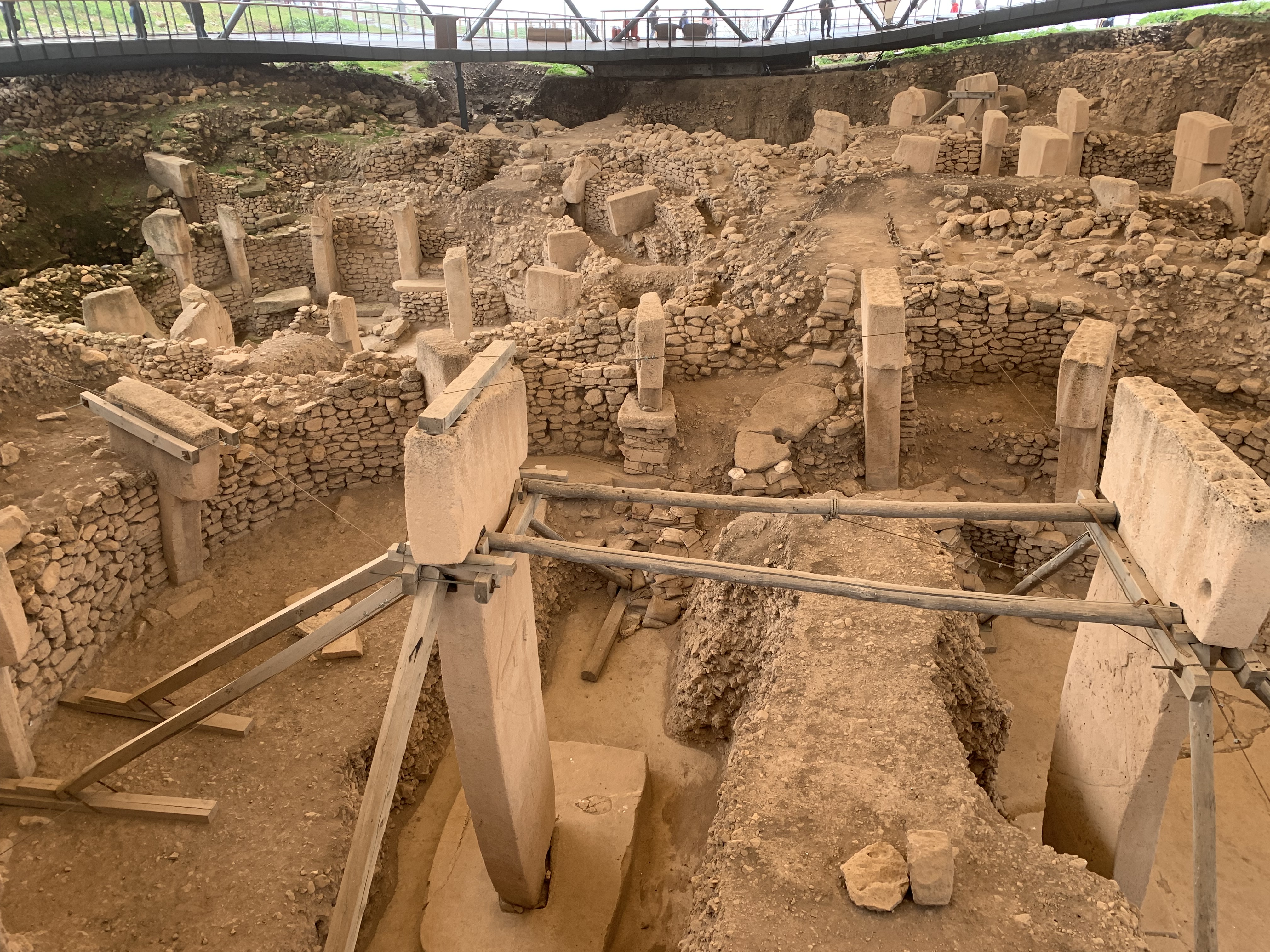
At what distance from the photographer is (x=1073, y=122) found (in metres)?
13.3

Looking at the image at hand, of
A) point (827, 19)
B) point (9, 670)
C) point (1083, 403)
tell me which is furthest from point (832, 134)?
point (9, 670)

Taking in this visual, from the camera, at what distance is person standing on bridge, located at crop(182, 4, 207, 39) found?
846 inches

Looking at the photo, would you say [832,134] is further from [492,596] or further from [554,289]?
[492,596]

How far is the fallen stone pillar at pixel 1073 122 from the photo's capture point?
43.1ft

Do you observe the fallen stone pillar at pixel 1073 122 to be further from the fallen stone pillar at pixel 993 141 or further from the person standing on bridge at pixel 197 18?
the person standing on bridge at pixel 197 18

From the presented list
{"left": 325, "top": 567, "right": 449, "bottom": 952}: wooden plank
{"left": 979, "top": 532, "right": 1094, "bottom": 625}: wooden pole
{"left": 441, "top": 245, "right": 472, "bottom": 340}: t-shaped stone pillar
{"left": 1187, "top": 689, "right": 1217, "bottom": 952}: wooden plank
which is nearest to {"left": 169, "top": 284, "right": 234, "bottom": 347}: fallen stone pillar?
Answer: {"left": 441, "top": 245, "right": 472, "bottom": 340}: t-shaped stone pillar

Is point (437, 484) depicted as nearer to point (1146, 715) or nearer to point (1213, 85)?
point (1146, 715)

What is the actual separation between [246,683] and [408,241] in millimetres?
14104

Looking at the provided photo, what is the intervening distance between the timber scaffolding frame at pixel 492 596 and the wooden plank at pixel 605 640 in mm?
2541

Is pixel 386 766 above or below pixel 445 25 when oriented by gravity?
below

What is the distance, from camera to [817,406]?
8.79 metres

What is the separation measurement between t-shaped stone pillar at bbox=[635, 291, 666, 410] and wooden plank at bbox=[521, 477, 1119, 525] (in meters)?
3.57

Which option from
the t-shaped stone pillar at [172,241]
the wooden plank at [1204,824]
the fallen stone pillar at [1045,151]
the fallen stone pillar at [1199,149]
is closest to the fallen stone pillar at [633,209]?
the fallen stone pillar at [1045,151]

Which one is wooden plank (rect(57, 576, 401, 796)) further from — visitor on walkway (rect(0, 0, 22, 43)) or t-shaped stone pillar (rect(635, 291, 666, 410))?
visitor on walkway (rect(0, 0, 22, 43))
